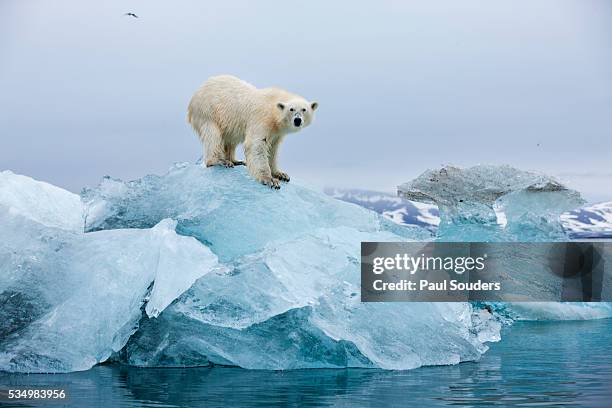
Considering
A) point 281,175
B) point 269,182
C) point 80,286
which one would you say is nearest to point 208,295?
point 80,286

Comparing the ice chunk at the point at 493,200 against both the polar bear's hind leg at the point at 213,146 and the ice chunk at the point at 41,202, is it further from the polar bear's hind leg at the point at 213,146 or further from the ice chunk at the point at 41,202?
the ice chunk at the point at 41,202

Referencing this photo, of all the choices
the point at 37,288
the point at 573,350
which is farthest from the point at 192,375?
the point at 573,350

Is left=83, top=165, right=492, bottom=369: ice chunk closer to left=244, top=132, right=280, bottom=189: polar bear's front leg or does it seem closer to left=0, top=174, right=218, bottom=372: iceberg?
left=0, top=174, right=218, bottom=372: iceberg

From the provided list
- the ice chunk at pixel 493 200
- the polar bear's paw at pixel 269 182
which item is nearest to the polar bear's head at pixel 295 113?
the polar bear's paw at pixel 269 182

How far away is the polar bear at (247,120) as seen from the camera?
858 cm

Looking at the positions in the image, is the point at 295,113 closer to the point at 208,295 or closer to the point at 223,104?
the point at 223,104

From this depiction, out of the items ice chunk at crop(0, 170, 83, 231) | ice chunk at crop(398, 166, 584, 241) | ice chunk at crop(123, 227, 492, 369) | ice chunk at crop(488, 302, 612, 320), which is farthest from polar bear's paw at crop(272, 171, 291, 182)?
ice chunk at crop(488, 302, 612, 320)

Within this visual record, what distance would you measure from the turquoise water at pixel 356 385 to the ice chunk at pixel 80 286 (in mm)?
298

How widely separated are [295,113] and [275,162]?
30.5 inches

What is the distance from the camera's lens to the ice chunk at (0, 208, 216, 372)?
7.42 m

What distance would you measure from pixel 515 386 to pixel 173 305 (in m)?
3.10

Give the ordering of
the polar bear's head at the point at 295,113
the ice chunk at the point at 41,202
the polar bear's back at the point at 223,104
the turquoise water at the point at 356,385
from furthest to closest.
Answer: the ice chunk at the point at 41,202, the polar bear's back at the point at 223,104, the polar bear's head at the point at 295,113, the turquoise water at the point at 356,385

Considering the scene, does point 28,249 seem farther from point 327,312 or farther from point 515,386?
point 515,386

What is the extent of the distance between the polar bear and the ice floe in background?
0.29 metres
